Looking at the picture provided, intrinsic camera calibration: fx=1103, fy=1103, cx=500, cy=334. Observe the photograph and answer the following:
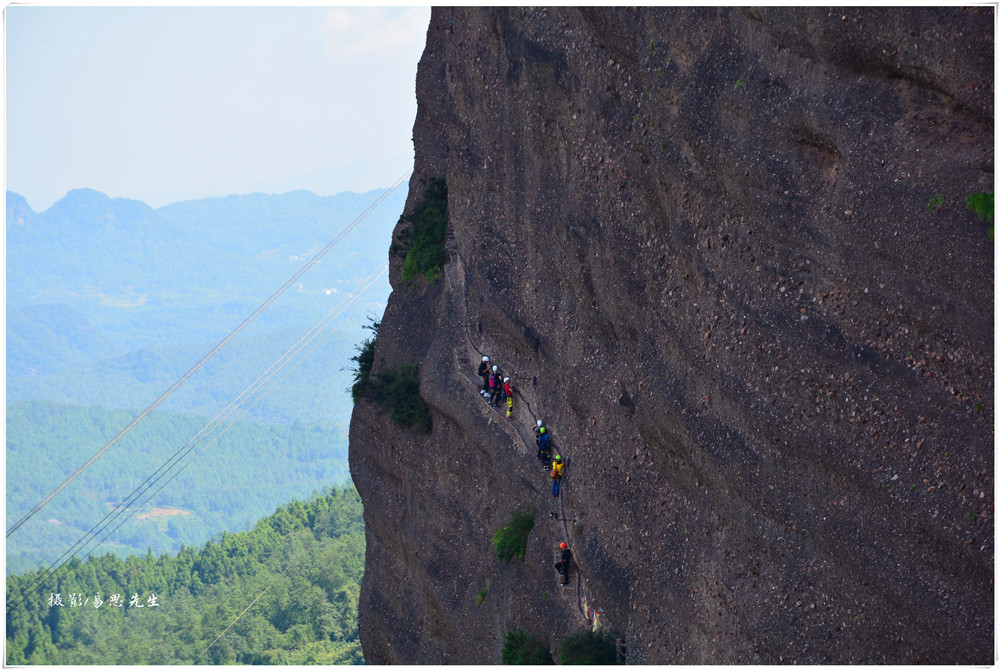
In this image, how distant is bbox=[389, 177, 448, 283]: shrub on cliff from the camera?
32.0m

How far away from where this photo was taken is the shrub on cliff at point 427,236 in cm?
3198

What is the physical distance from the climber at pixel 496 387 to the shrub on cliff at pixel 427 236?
5.70 m

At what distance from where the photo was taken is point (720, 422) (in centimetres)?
1781

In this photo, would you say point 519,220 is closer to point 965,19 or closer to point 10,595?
point 965,19

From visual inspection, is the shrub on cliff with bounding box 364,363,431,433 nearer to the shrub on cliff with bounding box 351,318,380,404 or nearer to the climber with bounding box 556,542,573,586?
the shrub on cliff with bounding box 351,318,380,404

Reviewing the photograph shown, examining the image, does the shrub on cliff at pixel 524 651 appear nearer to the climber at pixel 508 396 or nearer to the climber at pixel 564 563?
the climber at pixel 564 563

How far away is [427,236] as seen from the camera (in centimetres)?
3275

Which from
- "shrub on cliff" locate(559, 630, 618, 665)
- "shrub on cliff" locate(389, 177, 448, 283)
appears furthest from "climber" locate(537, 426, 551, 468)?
"shrub on cliff" locate(389, 177, 448, 283)

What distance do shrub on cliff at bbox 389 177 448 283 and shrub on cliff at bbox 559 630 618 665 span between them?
1334 centimetres

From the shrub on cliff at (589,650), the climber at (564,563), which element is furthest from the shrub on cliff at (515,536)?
the shrub on cliff at (589,650)

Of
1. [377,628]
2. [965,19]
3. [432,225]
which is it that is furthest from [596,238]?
[377,628]

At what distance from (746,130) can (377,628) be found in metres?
21.5

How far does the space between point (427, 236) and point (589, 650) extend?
1549cm

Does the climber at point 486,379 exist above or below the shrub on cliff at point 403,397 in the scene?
above
